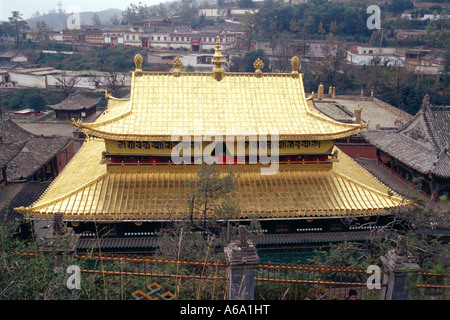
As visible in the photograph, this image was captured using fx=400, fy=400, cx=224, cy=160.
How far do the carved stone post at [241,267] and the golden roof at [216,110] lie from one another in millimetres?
5471

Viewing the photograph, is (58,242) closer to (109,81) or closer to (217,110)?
(217,110)

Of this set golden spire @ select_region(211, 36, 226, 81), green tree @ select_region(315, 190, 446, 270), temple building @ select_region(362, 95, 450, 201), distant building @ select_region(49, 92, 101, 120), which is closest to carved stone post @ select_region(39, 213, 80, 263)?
green tree @ select_region(315, 190, 446, 270)

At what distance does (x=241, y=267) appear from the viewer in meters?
8.20

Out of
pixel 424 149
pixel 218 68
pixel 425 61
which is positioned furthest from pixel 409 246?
pixel 425 61

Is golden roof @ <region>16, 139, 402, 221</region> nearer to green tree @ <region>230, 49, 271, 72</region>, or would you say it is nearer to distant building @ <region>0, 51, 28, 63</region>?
green tree @ <region>230, 49, 271, 72</region>

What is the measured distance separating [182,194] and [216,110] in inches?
125

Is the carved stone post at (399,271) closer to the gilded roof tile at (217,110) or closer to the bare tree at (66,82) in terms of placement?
the gilded roof tile at (217,110)

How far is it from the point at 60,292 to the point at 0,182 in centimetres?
1297

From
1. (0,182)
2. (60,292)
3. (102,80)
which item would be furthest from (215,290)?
(102,80)

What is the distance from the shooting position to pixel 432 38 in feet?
220

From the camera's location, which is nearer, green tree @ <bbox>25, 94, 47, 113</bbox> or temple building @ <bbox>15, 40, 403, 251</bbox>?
temple building @ <bbox>15, 40, 403, 251</bbox>

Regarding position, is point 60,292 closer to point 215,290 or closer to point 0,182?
point 215,290

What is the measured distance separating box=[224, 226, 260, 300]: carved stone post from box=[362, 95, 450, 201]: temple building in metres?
12.1

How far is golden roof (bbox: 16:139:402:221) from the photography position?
503 inches
